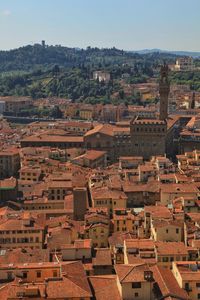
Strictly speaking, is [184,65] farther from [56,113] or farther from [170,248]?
[170,248]

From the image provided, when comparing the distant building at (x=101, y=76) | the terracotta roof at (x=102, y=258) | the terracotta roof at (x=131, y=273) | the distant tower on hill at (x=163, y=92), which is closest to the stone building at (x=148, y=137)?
the distant tower on hill at (x=163, y=92)

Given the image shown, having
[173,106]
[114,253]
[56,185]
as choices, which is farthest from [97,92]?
[114,253]

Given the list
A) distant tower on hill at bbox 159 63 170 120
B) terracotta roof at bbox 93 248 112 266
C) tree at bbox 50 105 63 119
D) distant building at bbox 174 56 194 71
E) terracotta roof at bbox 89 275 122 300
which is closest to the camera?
terracotta roof at bbox 89 275 122 300

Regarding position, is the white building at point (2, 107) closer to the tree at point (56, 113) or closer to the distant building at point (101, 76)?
the tree at point (56, 113)

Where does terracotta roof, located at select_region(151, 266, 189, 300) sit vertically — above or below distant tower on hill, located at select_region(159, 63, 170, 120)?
below

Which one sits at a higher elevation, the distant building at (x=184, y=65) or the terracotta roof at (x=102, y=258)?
the distant building at (x=184, y=65)

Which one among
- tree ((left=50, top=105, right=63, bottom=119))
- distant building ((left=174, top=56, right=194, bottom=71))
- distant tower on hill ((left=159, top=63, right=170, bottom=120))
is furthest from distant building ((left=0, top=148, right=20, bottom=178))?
distant building ((left=174, top=56, right=194, bottom=71))

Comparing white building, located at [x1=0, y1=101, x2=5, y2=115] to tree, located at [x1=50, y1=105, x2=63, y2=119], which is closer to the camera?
tree, located at [x1=50, y1=105, x2=63, y2=119]

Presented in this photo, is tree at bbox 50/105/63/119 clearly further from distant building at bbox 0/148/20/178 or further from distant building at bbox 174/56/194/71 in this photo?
distant building at bbox 174/56/194/71

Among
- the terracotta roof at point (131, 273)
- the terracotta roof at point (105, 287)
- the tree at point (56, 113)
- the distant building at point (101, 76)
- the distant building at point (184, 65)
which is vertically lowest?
the tree at point (56, 113)

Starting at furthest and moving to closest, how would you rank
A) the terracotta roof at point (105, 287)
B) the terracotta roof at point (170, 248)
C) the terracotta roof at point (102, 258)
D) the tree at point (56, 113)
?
the tree at point (56, 113) < the terracotta roof at point (170, 248) < the terracotta roof at point (102, 258) < the terracotta roof at point (105, 287)

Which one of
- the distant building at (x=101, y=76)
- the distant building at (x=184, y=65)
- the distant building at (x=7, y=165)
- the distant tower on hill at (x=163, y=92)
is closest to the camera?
the distant building at (x=7, y=165)
